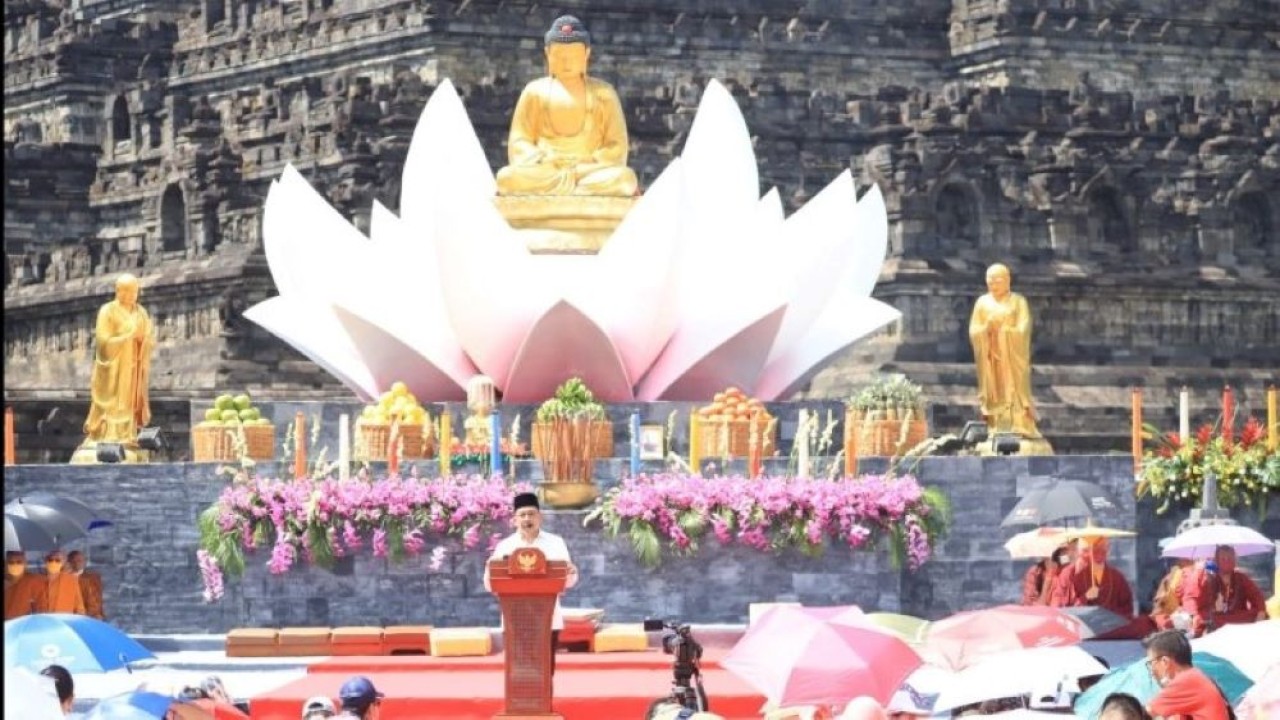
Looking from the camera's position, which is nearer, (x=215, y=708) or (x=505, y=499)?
(x=215, y=708)

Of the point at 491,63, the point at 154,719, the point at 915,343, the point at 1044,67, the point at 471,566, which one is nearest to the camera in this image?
the point at 154,719

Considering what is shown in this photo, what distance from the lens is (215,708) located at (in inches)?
957

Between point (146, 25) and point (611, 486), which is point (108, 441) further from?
point (146, 25)

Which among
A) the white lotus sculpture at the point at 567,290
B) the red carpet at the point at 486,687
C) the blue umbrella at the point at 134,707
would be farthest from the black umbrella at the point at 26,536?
the blue umbrella at the point at 134,707

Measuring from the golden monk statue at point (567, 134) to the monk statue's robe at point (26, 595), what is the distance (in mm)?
10027

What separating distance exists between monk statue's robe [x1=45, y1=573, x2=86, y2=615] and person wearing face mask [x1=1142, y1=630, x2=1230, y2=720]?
14250 millimetres

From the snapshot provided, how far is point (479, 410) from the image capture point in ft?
139

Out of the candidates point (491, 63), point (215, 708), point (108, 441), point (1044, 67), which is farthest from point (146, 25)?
point (215, 708)

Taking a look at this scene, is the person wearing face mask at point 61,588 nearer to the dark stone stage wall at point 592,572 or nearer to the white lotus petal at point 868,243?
the dark stone stage wall at point 592,572

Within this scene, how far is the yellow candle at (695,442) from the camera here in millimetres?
40281

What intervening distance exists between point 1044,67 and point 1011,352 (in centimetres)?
3045

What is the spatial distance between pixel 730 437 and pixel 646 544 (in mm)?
3305

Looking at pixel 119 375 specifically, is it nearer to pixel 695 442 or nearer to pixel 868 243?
Result: pixel 695 442

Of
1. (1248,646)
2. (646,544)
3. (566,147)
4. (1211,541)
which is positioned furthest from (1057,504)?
(1248,646)
